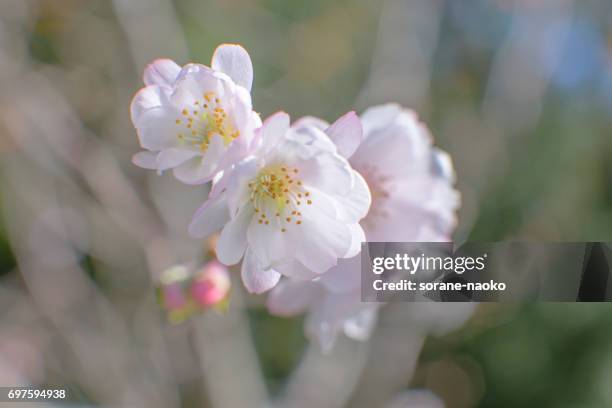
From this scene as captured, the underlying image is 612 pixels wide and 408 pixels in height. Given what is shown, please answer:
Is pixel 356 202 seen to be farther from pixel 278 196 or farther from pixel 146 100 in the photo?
pixel 146 100

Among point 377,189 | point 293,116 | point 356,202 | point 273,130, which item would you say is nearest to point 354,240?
point 356,202

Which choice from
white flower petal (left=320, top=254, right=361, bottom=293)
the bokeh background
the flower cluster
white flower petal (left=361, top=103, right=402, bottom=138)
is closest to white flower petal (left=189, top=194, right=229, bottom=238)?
the flower cluster

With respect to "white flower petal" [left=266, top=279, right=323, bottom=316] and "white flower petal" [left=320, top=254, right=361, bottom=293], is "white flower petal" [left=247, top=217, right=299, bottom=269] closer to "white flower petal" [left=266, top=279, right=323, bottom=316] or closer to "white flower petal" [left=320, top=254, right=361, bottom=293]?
"white flower petal" [left=320, top=254, right=361, bottom=293]

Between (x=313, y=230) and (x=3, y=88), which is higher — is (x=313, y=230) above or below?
below

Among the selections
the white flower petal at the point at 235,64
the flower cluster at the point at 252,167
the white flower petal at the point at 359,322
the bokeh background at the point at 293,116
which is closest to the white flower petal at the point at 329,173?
the flower cluster at the point at 252,167

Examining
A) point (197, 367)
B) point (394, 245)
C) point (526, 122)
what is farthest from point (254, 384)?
point (526, 122)

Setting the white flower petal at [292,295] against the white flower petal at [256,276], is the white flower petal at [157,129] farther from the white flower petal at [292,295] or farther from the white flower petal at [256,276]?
the white flower petal at [292,295]

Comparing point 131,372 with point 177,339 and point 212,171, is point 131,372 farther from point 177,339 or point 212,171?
point 212,171
